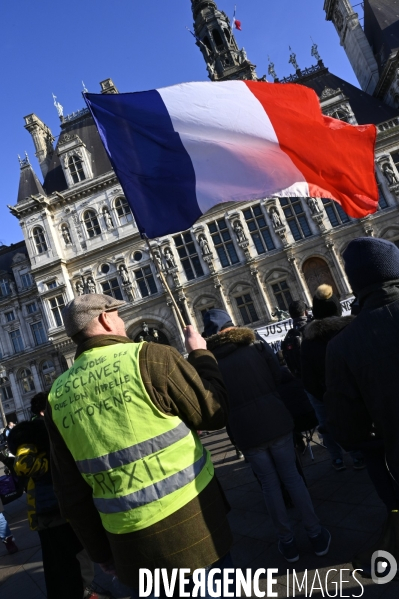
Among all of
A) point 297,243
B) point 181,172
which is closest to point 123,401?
point 181,172

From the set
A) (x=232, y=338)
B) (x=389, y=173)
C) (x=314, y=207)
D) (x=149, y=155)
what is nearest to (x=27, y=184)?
(x=314, y=207)

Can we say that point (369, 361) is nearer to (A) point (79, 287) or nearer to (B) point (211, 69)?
(A) point (79, 287)

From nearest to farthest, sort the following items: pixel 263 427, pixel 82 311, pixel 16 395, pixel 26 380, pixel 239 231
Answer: pixel 82 311
pixel 263 427
pixel 239 231
pixel 16 395
pixel 26 380

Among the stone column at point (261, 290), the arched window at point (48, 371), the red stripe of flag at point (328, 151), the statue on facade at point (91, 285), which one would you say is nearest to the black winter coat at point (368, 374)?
the red stripe of flag at point (328, 151)

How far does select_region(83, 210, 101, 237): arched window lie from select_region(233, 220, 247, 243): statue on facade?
31.0 ft

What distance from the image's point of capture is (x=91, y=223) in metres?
27.8

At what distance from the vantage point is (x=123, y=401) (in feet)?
6.54

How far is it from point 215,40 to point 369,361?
37.1 metres

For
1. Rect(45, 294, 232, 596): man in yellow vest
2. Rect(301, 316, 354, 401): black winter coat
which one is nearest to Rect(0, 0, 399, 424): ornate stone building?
Rect(301, 316, 354, 401): black winter coat

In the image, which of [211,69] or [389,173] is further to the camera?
[211,69]

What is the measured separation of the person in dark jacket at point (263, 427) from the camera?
137 inches

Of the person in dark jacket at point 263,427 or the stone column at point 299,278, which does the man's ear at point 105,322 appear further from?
the stone column at point 299,278

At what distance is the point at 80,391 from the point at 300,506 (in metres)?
2.47

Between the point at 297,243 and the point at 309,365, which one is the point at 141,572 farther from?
the point at 297,243
